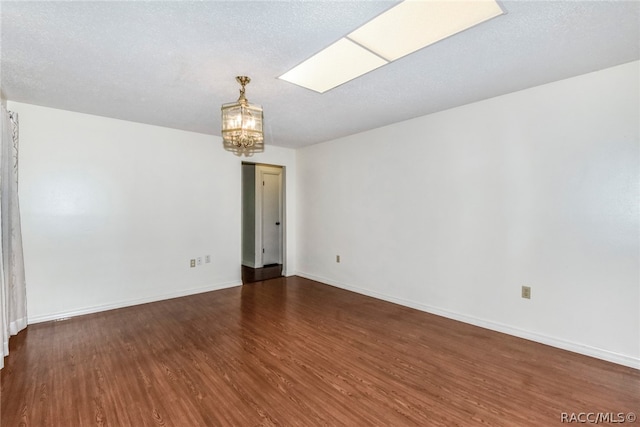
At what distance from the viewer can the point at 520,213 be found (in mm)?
2820

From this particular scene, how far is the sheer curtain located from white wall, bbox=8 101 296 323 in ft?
0.52

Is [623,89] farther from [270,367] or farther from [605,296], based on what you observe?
[270,367]

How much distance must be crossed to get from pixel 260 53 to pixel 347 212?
114 inches

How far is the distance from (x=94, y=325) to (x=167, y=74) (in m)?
2.73

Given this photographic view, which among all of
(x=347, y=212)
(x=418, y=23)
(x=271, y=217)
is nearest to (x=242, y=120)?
(x=418, y=23)

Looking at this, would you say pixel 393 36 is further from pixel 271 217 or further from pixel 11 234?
pixel 271 217

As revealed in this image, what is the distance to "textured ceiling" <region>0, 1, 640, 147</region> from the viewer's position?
165 cm

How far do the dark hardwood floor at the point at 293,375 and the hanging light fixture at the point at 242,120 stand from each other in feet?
6.11

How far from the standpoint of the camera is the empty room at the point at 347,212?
1.80m

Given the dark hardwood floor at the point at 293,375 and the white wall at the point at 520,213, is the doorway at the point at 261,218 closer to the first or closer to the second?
the white wall at the point at 520,213

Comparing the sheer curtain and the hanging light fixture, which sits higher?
the hanging light fixture

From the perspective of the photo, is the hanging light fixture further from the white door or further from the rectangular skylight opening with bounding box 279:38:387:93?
the white door

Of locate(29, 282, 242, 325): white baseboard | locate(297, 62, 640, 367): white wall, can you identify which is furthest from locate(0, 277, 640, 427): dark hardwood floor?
locate(297, 62, 640, 367): white wall

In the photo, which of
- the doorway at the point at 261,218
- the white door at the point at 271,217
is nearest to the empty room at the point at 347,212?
the doorway at the point at 261,218
